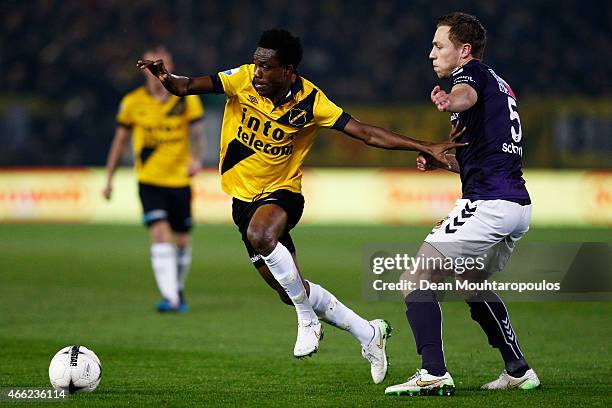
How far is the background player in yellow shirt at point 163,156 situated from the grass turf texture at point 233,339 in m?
0.70

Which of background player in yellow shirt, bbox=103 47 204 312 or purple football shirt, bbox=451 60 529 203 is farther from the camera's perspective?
background player in yellow shirt, bbox=103 47 204 312

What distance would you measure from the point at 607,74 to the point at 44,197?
12.0 meters

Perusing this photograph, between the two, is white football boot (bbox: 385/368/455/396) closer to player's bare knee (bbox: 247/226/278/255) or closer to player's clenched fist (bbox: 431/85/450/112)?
player's bare knee (bbox: 247/226/278/255)

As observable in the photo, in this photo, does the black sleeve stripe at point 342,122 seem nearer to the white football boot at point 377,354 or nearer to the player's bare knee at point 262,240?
the player's bare knee at point 262,240

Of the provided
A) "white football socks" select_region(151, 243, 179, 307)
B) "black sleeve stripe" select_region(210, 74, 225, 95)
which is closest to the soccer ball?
"black sleeve stripe" select_region(210, 74, 225, 95)

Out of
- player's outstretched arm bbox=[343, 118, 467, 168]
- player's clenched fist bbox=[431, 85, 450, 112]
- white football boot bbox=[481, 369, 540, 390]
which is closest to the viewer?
player's clenched fist bbox=[431, 85, 450, 112]

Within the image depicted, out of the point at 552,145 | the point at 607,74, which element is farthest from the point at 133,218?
the point at 607,74

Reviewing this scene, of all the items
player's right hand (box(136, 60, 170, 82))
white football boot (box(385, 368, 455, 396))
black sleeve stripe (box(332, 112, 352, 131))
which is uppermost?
player's right hand (box(136, 60, 170, 82))

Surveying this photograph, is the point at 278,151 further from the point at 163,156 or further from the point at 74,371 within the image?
the point at 163,156

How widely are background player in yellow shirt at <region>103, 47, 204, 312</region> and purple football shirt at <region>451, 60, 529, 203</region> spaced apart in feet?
17.6

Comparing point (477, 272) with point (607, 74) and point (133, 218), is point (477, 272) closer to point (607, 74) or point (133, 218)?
point (133, 218)

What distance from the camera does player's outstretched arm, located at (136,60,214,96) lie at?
22.2ft

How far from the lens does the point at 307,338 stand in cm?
689

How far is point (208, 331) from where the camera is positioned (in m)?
9.73
